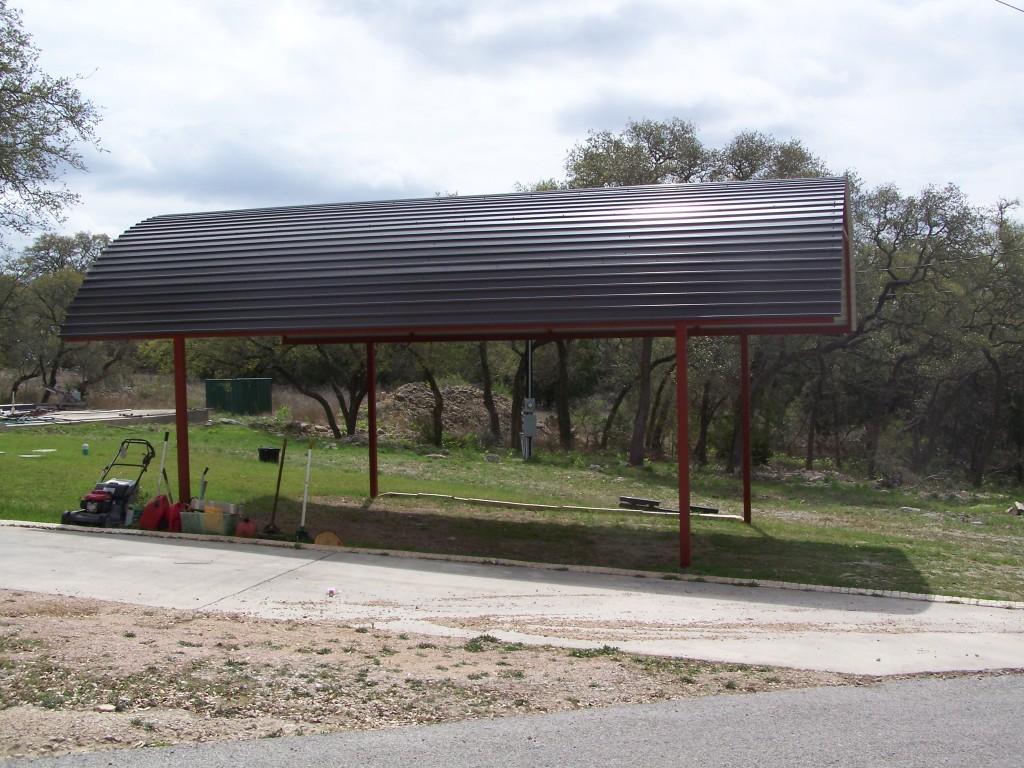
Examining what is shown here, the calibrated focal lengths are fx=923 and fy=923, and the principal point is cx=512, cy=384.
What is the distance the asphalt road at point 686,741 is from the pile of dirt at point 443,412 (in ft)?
84.4

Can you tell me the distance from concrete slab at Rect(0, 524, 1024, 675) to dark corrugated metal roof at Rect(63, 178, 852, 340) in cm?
284

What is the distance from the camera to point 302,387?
32688mm

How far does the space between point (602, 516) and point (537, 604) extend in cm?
640

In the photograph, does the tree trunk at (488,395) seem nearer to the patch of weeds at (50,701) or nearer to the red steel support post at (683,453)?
the red steel support post at (683,453)

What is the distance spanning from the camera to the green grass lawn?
1083 centimetres

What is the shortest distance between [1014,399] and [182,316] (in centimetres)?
2475

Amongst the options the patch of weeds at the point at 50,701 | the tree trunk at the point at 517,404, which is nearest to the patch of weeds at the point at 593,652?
the patch of weeds at the point at 50,701

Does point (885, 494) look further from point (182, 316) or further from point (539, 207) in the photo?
point (182, 316)

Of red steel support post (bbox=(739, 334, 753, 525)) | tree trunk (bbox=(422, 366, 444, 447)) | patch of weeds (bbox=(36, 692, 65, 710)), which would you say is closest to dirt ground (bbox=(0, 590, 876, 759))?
patch of weeds (bbox=(36, 692, 65, 710))

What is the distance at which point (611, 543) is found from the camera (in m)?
12.1

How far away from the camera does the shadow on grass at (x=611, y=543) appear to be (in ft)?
33.8

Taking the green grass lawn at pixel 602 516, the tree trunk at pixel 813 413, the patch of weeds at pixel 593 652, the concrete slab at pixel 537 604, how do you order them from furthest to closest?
the tree trunk at pixel 813 413 < the green grass lawn at pixel 602 516 < the concrete slab at pixel 537 604 < the patch of weeds at pixel 593 652

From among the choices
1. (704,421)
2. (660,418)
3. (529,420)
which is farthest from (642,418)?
(660,418)

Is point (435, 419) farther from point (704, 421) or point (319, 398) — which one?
point (704, 421)
